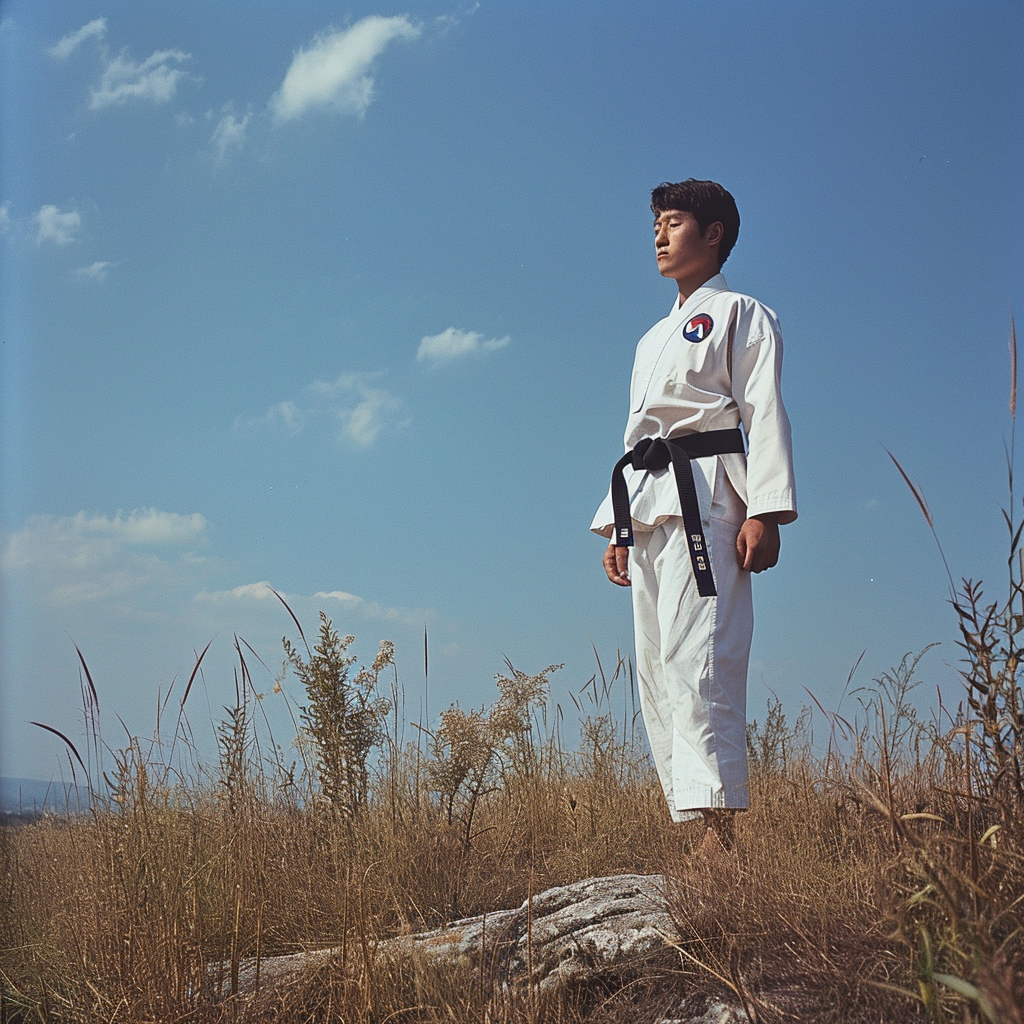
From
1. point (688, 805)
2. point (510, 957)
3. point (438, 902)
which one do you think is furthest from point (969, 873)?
point (438, 902)

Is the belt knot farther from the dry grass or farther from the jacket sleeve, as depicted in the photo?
the dry grass

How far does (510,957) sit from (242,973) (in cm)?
79

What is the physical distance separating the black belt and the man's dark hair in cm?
80

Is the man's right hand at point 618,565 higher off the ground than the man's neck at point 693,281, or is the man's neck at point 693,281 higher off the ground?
the man's neck at point 693,281

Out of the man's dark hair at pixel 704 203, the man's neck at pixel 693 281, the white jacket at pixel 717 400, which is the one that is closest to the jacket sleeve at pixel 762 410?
the white jacket at pixel 717 400

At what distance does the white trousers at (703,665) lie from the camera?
2.78m

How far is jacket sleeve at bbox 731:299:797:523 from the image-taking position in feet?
9.40

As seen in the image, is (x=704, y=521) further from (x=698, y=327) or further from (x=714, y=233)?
(x=714, y=233)

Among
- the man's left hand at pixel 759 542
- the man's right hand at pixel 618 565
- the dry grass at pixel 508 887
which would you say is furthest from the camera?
the man's right hand at pixel 618 565

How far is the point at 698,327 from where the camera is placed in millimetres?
3209

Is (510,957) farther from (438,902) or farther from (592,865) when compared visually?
(592,865)

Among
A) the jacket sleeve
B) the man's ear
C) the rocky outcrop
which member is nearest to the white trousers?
the jacket sleeve

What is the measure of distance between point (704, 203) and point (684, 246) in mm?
177

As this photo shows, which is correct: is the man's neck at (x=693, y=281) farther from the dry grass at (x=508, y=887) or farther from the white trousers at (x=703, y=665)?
the dry grass at (x=508, y=887)
